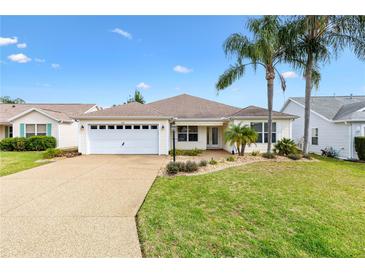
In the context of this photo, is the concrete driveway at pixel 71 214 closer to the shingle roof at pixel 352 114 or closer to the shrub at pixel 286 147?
the shrub at pixel 286 147

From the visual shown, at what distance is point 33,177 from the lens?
8.06 metres

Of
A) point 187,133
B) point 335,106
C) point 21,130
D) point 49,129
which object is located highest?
point 335,106

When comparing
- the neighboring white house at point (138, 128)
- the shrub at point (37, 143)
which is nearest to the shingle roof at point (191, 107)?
the neighboring white house at point (138, 128)

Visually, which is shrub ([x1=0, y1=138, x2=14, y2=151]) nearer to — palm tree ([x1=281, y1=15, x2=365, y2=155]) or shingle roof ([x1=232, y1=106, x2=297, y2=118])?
shingle roof ([x1=232, y1=106, x2=297, y2=118])

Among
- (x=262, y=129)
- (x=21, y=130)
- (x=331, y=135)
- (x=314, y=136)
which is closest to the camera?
(x=262, y=129)

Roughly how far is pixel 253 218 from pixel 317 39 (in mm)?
13231

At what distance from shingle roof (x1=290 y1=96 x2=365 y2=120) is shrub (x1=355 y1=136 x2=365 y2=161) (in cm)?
314

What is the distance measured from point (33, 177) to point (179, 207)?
703cm

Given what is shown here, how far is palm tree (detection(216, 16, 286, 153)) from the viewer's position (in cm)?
1160

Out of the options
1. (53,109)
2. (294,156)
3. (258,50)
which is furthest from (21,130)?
(294,156)

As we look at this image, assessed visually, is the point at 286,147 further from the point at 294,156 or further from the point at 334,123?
the point at 334,123

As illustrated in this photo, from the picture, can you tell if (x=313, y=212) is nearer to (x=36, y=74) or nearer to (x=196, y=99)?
(x=196, y=99)

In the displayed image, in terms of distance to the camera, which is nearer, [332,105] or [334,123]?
[334,123]

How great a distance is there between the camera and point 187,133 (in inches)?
712
